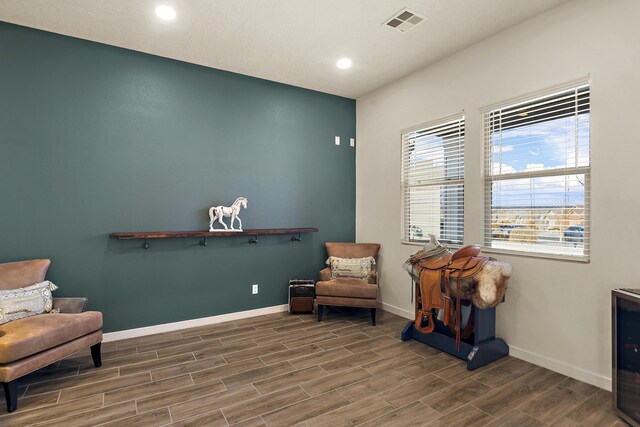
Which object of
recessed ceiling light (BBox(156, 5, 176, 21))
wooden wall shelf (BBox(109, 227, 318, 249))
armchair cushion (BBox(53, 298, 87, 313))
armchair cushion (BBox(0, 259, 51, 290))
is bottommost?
armchair cushion (BBox(53, 298, 87, 313))

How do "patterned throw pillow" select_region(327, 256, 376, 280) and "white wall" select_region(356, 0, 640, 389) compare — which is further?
"patterned throw pillow" select_region(327, 256, 376, 280)

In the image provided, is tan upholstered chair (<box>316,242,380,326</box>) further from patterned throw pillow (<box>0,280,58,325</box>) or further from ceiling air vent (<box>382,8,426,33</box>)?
ceiling air vent (<box>382,8,426,33</box>)

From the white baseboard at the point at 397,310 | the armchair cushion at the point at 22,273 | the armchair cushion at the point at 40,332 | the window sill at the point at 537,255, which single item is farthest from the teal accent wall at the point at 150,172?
the window sill at the point at 537,255

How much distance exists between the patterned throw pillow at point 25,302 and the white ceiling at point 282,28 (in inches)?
94.9

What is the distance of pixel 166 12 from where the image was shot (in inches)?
121

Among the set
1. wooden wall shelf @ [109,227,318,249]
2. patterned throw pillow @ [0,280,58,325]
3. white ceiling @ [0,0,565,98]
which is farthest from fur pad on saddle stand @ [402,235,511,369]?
patterned throw pillow @ [0,280,58,325]

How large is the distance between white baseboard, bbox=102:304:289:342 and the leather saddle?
2.04 meters

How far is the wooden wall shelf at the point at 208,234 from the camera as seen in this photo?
3.66 m

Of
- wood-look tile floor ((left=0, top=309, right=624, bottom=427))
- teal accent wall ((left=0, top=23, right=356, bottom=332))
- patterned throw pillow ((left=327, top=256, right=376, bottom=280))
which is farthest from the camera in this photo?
patterned throw pillow ((left=327, top=256, right=376, bottom=280))

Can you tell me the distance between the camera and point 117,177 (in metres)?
3.71

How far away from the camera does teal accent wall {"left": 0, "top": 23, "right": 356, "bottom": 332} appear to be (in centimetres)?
335

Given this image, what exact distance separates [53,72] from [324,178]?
3276 millimetres

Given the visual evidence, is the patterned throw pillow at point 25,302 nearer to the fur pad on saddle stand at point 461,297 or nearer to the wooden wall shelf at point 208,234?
the wooden wall shelf at point 208,234

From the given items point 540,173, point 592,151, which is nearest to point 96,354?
point 540,173
